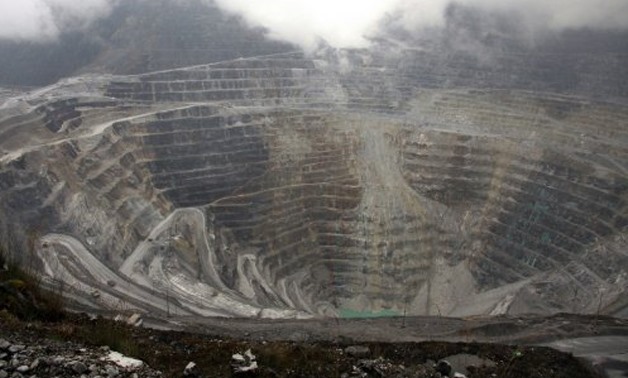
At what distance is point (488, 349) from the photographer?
25.6m

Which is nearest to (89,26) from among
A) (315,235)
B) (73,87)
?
(73,87)

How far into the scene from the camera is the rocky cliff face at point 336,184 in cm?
5241

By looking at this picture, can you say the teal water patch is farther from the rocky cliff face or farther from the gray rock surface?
the gray rock surface

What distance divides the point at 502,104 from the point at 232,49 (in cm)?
3941

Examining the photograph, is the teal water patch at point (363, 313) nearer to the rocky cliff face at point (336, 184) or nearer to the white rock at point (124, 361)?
the rocky cliff face at point (336, 184)

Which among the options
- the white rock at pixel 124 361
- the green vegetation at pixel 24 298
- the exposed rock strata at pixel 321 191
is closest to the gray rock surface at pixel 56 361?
the white rock at pixel 124 361

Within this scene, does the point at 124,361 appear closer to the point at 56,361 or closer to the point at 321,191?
the point at 56,361

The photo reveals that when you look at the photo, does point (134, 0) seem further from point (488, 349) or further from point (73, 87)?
point (488, 349)

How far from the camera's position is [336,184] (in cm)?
6900

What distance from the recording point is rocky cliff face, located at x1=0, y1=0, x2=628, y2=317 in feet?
172

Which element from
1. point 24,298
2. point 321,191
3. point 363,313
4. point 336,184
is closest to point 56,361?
point 24,298

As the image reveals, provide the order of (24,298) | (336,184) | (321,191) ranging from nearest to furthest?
1. (24,298)
2. (321,191)
3. (336,184)

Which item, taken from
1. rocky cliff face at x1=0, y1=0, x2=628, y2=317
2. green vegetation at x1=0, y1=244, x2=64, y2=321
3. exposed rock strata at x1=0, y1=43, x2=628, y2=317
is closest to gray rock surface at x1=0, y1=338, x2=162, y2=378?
green vegetation at x1=0, y1=244, x2=64, y2=321

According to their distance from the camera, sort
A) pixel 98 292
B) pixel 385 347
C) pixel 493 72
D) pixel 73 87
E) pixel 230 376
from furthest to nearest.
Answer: pixel 493 72 → pixel 73 87 → pixel 98 292 → pixel 385 347 → pixel 230 376
